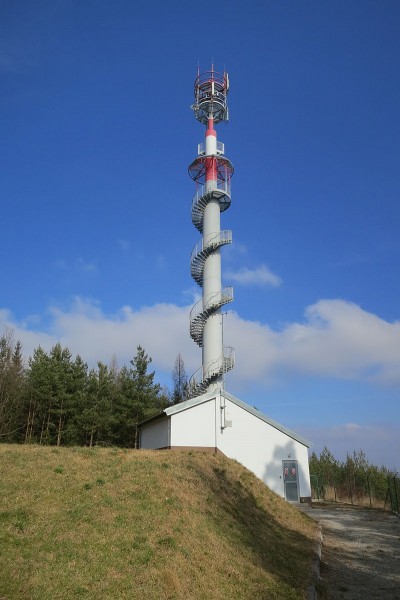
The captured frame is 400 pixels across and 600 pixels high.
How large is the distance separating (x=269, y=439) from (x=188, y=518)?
1508 centimetres

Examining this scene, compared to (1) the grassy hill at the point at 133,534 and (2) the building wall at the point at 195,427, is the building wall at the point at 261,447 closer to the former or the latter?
(2) the building wall at the point at 195,427

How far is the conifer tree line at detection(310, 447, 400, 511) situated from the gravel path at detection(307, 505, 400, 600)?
43.7 ft

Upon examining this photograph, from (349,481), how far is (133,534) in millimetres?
37930

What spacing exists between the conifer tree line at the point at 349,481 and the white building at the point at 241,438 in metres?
11.8

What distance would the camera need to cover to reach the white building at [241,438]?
25.4 m

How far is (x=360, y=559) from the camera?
15.8m

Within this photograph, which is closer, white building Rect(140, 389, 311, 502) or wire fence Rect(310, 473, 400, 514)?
white building Rect(140, 389, 311, 502)

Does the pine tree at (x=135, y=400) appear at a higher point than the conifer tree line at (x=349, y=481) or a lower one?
higher

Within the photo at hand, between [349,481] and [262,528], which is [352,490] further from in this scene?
[262,528]

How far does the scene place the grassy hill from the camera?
898 centimetres

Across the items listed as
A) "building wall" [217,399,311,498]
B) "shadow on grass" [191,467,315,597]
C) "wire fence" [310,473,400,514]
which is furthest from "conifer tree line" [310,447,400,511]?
"shadow on grass" [191,467,315,597]

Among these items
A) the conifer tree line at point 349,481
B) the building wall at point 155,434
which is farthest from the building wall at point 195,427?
the conifer tree line at point 349,481

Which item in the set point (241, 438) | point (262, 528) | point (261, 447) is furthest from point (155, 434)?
point (262, 528)

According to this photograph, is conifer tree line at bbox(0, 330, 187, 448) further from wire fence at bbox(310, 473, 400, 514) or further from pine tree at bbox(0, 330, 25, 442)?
wire fence at bbox(310, 473, 400, 514)
